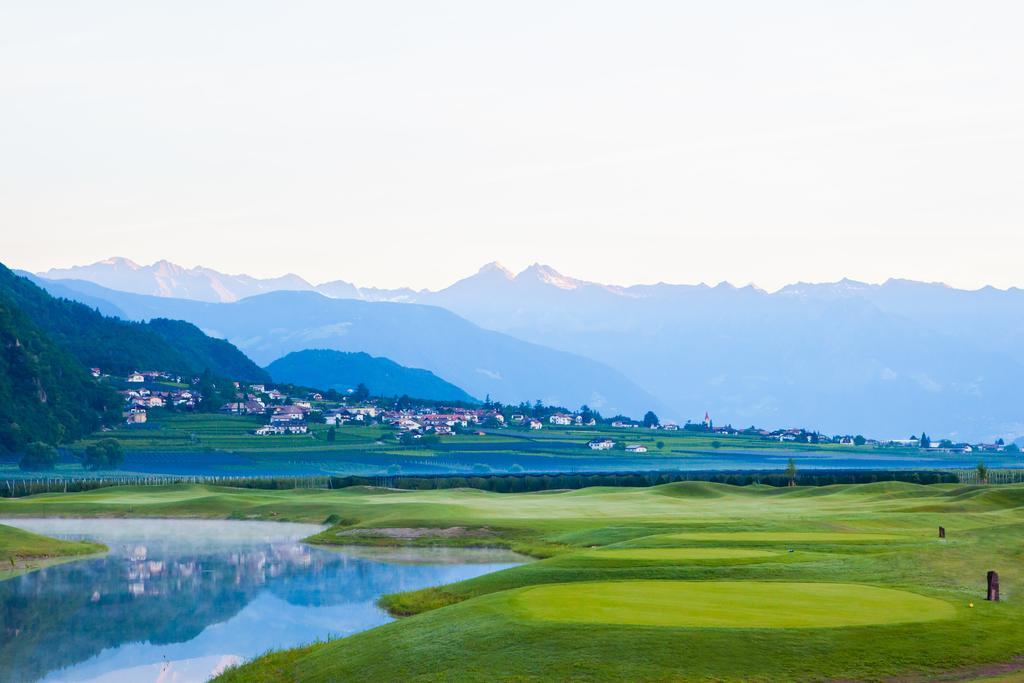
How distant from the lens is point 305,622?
48.2m

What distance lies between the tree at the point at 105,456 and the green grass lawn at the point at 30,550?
347ft

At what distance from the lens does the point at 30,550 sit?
67.8 metres

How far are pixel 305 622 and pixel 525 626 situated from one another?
17.1 m

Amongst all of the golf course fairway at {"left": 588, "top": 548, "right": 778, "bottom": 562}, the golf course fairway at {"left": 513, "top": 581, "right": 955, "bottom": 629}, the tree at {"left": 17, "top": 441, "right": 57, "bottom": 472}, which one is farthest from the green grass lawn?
the tree at {"left": 17, "top": 441, "right": 57, "bottom": 472}

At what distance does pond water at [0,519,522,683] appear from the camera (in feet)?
139

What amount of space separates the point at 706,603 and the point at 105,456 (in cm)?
15112

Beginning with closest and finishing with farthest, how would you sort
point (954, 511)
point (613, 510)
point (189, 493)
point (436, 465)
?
point (954, 511) → point (613, 510) → point (189, 493) → point (436, 465)

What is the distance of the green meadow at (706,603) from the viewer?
1198 inches

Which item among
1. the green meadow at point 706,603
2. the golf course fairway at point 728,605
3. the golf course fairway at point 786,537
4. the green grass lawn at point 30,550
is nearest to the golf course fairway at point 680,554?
the green meadow at point 706,603

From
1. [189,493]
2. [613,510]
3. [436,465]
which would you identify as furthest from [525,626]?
[436,465]

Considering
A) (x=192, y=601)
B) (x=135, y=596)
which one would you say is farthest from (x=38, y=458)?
(x=192, y=601)

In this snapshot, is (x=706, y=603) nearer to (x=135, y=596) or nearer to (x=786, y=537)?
(x=786, y=537)

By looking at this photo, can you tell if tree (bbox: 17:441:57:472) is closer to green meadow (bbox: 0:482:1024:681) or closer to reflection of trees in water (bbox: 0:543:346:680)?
green meadow (bbox: 0:482:1024:681)

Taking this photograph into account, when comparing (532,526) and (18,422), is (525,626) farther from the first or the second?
(18,422)
